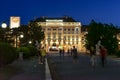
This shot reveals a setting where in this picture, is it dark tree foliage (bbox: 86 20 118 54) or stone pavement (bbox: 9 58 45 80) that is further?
dark tree foliage (bbox: 86 20 118 54)

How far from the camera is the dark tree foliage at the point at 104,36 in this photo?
104000 mm

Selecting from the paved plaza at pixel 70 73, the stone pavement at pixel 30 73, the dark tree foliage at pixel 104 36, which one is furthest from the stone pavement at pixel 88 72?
the dark tree foliage at pixel 104 36

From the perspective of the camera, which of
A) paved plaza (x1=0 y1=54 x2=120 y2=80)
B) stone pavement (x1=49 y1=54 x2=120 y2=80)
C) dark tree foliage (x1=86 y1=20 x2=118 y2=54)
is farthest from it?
dark tree foliage (x1=86 y1=20 x2=118 y2=54)

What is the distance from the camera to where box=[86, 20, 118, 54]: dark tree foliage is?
10400 cm

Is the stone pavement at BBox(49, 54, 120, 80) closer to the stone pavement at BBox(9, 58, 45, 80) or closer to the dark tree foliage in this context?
the stone pavement at BBox(9, 58, 45, 80)

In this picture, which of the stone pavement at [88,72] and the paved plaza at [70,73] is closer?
the stone pavement at [88,72]

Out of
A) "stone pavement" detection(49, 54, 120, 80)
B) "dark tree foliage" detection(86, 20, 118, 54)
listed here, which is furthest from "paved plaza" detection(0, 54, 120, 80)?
"dark tree foliage" detection(86, 20, 118, 54)

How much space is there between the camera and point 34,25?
125688mm

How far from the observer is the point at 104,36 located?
4171 inches

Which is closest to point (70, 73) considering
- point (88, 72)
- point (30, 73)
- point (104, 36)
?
point (88, 72)

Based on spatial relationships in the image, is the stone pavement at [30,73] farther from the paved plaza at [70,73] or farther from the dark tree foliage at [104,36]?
the dark tree foliage at [104,36]

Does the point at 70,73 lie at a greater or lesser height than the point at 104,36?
lesser

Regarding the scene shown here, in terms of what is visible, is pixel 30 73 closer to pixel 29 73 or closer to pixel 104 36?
pixel 29 73

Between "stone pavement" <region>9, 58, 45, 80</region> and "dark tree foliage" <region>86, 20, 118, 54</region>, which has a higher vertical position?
"dark tree foliage" <region>86, 20, 118, 54</region>
